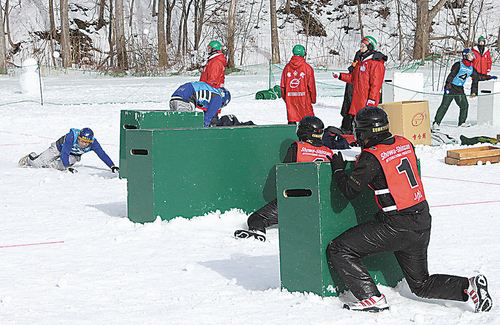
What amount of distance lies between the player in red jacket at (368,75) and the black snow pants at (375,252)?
21.9ft

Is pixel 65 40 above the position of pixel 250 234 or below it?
above

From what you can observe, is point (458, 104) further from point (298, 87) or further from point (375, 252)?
point (375, 252)

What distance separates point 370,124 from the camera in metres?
4.54

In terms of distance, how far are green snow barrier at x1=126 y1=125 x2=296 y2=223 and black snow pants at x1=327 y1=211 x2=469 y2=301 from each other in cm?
285

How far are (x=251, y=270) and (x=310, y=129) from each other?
134 centimetres

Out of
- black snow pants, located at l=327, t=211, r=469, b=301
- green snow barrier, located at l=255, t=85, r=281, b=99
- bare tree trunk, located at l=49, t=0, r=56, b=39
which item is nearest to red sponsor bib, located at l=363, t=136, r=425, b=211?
black snow pants, located at l=327, t=211, r=469, b=301

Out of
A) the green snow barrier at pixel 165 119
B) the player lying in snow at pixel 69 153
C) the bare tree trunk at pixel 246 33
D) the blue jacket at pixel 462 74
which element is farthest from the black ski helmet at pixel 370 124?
the bare tree trunk at pixel 246 33

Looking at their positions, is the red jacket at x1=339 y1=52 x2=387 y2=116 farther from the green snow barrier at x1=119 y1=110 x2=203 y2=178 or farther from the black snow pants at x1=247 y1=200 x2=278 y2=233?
the black snow pants at x1=247 y1=200 x2=278 y2=233

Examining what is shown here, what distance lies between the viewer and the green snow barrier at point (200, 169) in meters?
7.20

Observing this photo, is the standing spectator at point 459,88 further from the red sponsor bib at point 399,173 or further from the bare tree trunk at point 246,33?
the bare tree trunk at point 246,33

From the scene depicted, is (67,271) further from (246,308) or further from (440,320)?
(440,320)

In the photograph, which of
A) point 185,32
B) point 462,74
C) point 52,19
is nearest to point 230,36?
point 185,32

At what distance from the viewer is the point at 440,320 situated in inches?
174

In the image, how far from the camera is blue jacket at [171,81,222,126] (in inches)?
384
